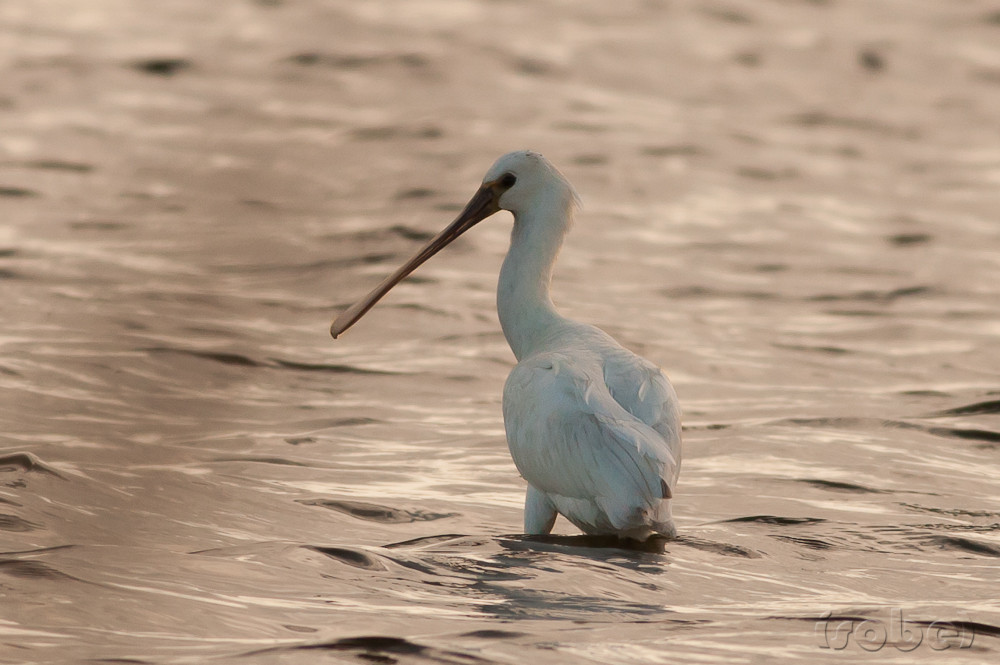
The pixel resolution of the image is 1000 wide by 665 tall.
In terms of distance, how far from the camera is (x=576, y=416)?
24.7 feet

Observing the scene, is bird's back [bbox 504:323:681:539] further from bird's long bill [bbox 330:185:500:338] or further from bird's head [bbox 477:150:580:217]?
bird's long bill [bbox 330:185:500:338]

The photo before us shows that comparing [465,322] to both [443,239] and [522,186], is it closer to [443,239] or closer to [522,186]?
[443,239]

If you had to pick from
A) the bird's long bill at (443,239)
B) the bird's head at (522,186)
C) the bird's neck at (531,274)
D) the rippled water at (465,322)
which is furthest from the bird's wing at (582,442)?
the bird's long bill at (443,239)

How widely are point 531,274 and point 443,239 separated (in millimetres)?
999

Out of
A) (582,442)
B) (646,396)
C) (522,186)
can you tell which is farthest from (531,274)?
(582,442)

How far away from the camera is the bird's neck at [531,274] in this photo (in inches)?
348

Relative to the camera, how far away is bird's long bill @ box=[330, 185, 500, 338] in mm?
9305

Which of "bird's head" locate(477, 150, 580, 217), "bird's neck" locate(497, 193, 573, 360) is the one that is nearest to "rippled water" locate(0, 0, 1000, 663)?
"bird's neck" locate(497, 193, 573, 360)

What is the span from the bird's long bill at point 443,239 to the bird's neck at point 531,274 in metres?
0.26

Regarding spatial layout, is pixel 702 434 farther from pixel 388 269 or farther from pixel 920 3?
pixel 920 3

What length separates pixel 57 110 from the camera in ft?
64.1

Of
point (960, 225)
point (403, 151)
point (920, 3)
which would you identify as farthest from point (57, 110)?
point (920, 3)

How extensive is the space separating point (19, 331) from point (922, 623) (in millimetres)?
7022

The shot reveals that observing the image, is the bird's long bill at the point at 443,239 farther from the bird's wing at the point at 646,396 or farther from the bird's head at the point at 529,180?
the bird's wing at the point at 646,396
